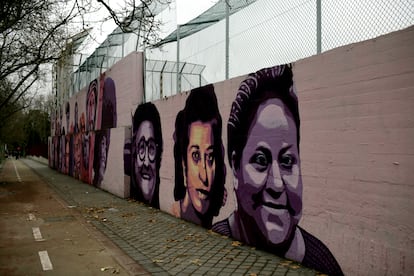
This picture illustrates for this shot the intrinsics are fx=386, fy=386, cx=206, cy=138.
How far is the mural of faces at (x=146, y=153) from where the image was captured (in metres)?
9.98

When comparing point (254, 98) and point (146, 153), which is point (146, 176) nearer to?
point (146, 153)

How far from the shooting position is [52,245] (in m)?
6.39

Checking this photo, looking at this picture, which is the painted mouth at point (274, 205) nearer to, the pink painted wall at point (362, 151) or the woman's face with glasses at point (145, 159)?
the pink painted wall at point (362, 151)

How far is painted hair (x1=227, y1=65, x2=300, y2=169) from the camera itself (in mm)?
5383

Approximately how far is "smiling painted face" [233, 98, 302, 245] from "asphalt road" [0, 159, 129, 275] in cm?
215

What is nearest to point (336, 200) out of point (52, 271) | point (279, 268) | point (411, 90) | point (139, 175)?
point (279, 268)

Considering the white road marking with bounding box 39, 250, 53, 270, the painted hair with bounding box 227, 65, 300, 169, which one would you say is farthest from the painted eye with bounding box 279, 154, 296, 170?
the white road marking with bounding box 39, 250, 53, 270

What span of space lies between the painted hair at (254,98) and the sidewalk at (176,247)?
57.6 inches

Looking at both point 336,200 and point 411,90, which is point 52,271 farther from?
point 411,90

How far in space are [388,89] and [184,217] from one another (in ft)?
18.0

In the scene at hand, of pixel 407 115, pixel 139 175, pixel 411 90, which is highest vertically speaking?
pixel 411 90

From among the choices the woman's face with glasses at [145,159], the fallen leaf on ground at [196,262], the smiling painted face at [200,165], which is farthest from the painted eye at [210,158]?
the woman's face with glasses at [145,159]

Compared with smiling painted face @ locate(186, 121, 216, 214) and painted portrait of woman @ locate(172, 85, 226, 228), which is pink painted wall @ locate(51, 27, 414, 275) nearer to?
painted portrait of woman @ locate(172, 85, 226, 228)

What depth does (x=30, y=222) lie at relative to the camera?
840 centimetres
